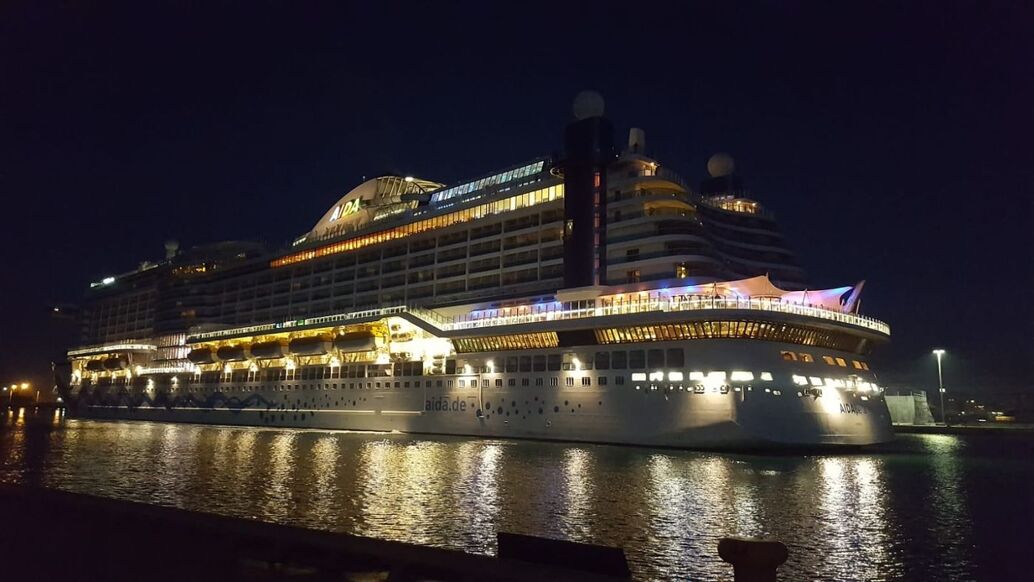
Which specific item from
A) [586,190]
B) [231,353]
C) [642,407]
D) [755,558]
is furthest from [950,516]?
[231,353]

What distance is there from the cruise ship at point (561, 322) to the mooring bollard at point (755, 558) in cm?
3300

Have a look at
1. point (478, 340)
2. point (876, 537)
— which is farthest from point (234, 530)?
point (478, 340)

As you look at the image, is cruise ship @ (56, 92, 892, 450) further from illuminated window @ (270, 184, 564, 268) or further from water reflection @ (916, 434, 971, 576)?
water reflection @ (916, 434, 971, 576)

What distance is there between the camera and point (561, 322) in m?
46.2

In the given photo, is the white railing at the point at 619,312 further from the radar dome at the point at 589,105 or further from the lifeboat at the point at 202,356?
the lifeboat at the point at 202,356

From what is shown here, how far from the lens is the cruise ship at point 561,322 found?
40688 millimetres

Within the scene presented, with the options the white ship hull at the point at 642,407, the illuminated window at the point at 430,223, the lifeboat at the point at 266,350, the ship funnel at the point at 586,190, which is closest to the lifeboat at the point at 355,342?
the white ship hull at the point at 642,407

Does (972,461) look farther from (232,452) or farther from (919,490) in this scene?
(232,452)

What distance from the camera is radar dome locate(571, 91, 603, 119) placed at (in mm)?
53062

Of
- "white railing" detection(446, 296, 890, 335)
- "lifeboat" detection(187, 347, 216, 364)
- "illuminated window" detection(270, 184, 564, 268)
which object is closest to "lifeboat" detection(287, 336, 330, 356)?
"illuminated window" detection(270, 184, 564, 268)

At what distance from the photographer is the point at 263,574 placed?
9578mm

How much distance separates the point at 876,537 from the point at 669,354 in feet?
Result: 82.3

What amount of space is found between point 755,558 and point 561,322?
127 feet

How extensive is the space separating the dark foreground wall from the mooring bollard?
5.60 feet
